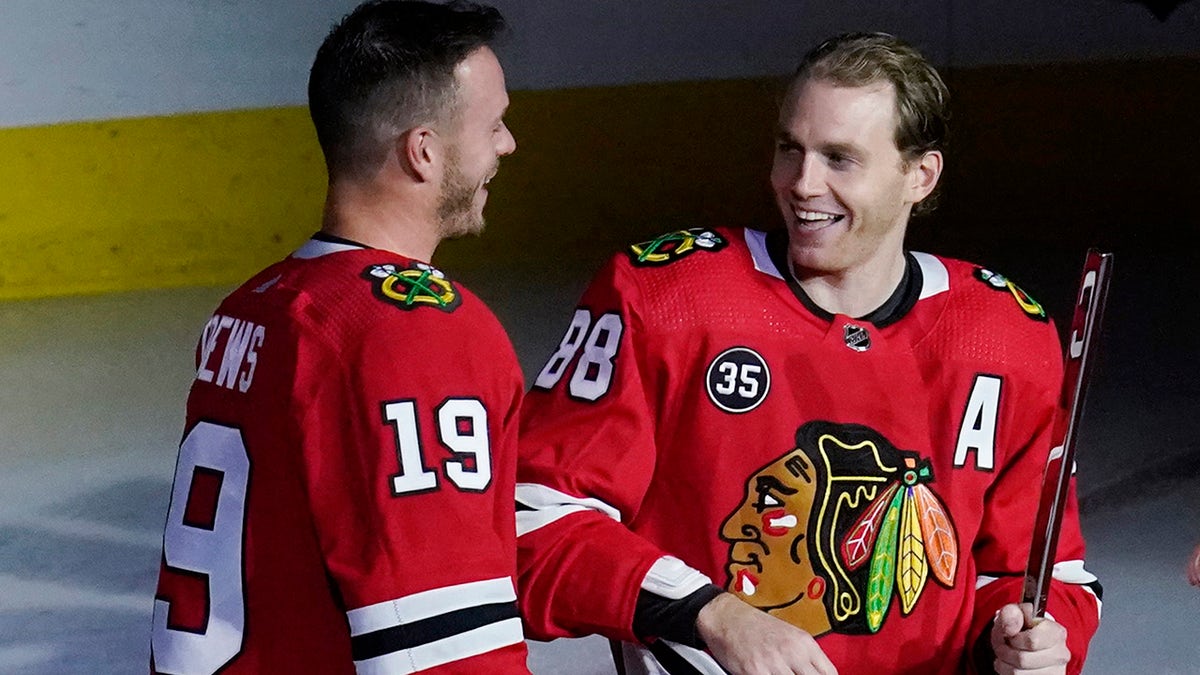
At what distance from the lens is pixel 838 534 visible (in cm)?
187

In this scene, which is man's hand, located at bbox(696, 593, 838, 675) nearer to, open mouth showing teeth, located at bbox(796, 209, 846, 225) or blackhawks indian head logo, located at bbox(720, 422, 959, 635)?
blackhawks indian head logo, located at bbox(720, 422, 959, 635)

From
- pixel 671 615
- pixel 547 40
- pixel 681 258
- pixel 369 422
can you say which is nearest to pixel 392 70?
pixel 369 422

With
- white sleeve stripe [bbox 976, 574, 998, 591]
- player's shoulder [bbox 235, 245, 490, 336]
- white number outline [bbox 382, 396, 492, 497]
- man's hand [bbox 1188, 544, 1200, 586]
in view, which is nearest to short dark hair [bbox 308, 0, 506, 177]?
player's shoulder [bbox 235, 245, 490, 336]

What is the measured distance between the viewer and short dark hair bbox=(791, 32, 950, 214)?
1.90 meters

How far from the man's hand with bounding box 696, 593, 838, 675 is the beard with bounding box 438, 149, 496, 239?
0.45 m

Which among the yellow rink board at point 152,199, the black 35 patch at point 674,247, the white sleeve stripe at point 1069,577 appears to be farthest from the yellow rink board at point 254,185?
the white sleeve stripe at point 1069,577

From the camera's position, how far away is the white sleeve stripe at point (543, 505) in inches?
70.3

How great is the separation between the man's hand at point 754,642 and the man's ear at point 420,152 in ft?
1.67

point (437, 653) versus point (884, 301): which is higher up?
point (884, 301)

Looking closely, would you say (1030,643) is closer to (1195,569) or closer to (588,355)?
(1195,569)

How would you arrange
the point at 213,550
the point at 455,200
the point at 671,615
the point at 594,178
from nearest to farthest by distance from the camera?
the point at 213,550 < the point at 455,200 < the point at 671,615 < the point at 594,178

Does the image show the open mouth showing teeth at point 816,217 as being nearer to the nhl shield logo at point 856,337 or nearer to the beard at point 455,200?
the nhl shield logo at point 856,337

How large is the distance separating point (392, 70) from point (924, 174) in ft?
2.38

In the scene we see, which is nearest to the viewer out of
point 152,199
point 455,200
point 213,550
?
point 213,550
